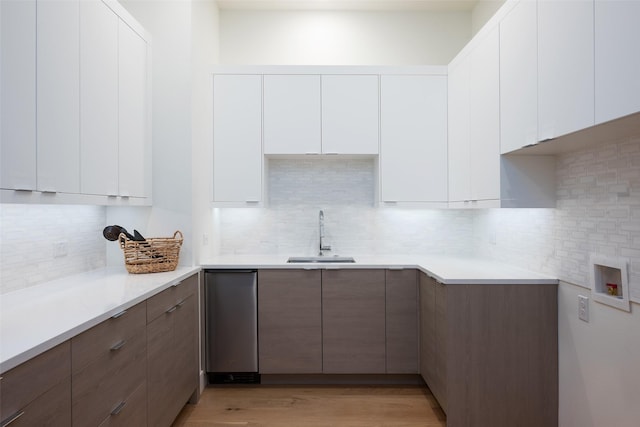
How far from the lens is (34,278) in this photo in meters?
2.00

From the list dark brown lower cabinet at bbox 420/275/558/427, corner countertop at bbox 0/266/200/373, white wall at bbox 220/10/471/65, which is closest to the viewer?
corner countertop at bbox 0/266/200/373

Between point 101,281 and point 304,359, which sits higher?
point 101,281

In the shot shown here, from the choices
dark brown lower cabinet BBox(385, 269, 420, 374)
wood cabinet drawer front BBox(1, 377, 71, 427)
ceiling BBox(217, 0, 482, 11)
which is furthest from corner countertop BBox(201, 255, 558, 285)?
ceiling BBox(217, 0, 482, 11)

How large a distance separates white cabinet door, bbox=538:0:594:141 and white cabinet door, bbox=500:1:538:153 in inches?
2.0

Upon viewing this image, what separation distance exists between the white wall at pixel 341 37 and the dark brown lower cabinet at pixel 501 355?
91.8 inches

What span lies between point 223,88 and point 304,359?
2.30 metres

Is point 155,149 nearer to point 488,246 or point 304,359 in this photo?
point 304,359

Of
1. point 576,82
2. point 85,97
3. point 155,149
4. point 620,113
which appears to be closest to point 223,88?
point 155,149

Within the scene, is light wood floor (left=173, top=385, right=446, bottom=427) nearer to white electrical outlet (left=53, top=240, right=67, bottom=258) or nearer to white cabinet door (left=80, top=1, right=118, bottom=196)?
white electrical outlet (left=53, top=240, right=67, bottom=258)

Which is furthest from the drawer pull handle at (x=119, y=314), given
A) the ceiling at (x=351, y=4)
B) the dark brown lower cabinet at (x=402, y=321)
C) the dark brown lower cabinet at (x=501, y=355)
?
the ceiling at (x=351, y=4)

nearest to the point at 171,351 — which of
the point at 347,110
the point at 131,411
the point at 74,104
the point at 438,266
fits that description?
the point at 131,411

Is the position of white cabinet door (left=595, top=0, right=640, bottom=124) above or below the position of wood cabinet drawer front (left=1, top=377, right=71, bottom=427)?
above

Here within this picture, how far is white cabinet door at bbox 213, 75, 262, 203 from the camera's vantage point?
→ 309cm

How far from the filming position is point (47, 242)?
211cm
